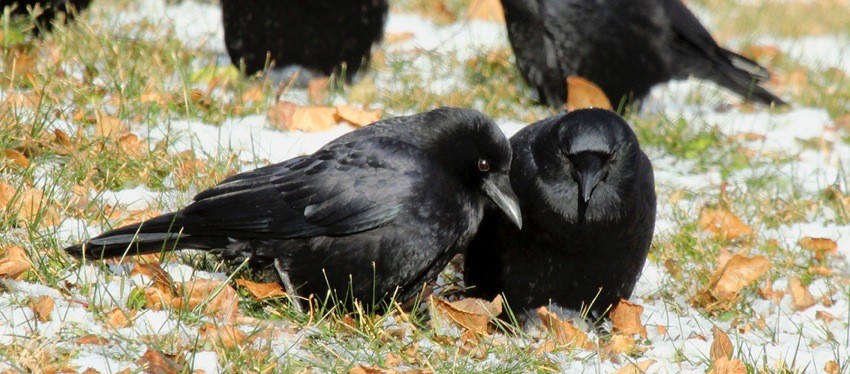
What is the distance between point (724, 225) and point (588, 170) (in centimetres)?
141

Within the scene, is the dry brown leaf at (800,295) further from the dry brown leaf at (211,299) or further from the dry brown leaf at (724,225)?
the dry brown leaf at (211,299)

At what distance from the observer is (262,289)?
3.67 metres

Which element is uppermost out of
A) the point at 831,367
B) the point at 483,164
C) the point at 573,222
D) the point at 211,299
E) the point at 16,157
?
the point at 483,164

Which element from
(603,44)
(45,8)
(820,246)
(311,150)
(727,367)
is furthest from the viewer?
(603,44)

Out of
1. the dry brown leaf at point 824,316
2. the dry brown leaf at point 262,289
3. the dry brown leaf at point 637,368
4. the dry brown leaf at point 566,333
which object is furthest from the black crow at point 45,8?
the dry brown leaf at point 824,316

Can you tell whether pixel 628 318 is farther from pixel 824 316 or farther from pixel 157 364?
pixel 157 364

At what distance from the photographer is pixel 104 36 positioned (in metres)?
5.52

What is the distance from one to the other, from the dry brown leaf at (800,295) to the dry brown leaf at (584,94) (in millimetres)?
1823

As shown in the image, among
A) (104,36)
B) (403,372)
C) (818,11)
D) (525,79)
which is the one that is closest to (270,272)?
(403,372)

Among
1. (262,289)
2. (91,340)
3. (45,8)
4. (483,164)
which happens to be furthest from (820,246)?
(45,8)

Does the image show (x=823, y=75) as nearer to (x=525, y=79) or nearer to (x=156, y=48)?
(x=525, y=79)

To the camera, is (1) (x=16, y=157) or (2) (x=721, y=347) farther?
(1) (x=16, y=157)

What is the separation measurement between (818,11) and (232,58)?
6.62 meters

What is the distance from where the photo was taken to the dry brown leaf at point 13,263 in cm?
338
